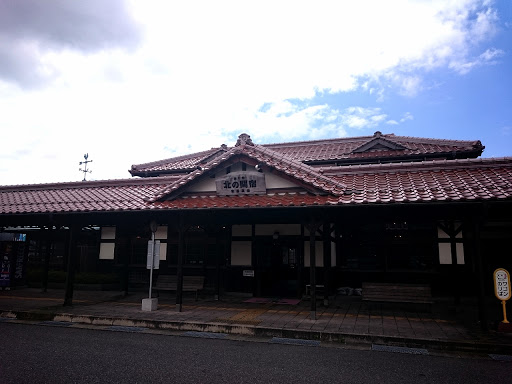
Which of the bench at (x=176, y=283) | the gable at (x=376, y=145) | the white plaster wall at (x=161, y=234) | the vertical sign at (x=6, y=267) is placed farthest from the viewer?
the gable at (x=376, y=145)

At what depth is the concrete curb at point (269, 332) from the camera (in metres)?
6.64

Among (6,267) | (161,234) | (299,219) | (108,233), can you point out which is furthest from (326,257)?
(6,267)

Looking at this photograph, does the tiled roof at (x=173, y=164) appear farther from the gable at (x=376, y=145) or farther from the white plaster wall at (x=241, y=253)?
the gable at (x=376, y=145)

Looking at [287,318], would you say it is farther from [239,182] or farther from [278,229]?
[278,229]

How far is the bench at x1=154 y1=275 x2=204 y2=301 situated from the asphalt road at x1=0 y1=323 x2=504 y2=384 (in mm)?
5132

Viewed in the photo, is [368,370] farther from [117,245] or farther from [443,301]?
[117,245]

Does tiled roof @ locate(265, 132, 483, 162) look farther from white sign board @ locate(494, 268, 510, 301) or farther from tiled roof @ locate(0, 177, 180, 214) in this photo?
white sign board @ locate(494, 268, 510, 301)

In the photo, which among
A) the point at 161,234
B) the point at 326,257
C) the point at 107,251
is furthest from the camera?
the point at 107,251

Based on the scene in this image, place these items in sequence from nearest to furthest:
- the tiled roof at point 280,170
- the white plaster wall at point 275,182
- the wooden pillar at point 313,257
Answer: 1. the wooden pillar at point 313,257
2. the tiled roof at point 280,170
3. the white plaster wall at point 275,182

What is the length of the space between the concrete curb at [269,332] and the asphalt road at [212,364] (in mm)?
564

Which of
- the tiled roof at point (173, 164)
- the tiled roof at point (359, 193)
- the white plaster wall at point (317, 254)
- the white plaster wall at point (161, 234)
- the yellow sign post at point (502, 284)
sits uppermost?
the tiled roof at point (173, 164)

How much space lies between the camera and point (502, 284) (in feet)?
25.2

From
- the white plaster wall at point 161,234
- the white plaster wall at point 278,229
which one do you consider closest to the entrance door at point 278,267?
the white plaster wall at point 278,229

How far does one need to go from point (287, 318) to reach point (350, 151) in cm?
1060
